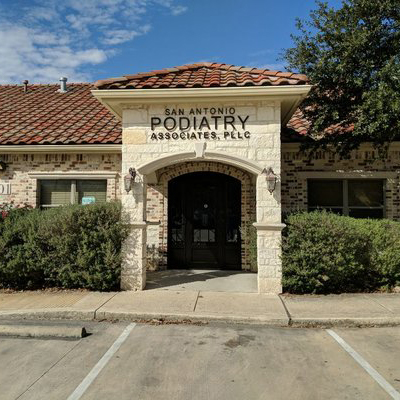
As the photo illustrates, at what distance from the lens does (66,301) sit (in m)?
6.35

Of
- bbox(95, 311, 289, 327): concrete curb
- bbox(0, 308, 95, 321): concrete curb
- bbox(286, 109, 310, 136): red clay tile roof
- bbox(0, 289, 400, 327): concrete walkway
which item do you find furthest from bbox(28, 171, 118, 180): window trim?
bbox(286, 109, 310, 136): red clay tile roof

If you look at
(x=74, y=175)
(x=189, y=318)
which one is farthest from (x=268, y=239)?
(x=74, y=175)

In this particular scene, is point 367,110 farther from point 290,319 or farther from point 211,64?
point 290,319

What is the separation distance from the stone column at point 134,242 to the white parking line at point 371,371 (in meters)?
3.80

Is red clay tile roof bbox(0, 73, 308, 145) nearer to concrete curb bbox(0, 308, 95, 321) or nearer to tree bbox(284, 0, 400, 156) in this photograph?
tree bbox(284, 0, 400, 156)

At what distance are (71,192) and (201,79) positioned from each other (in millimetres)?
4807

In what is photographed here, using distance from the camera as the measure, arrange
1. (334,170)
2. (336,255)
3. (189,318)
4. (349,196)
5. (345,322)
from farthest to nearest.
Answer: (349,196), (334,170), (336,255), (189,318), (345,322)

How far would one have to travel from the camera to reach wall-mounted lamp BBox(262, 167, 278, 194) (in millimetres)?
6973

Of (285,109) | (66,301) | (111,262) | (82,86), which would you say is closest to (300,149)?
(285,109)

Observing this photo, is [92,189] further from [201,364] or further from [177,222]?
[201,364]

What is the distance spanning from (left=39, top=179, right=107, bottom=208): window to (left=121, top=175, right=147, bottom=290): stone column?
8.70 feet

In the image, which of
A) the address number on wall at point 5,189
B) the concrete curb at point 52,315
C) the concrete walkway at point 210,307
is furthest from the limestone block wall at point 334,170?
the address number on wall at point 5,189

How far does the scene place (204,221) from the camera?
32.0ft

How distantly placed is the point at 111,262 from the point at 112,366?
121 inches
